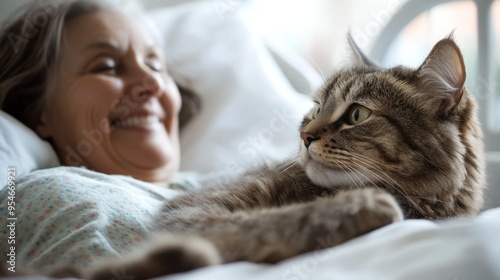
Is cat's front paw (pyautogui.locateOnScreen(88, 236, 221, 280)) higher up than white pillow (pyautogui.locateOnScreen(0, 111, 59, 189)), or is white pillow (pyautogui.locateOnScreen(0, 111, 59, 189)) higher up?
cat's front paw (pyautogui.locateOnScreen(88, 236, 221, 280))

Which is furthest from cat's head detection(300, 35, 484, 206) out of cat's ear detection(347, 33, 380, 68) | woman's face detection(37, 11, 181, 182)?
woman's face detection(37, 11, 181, 182)

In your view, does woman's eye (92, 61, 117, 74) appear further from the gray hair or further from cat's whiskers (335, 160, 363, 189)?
cat's whiskers (335, 160, 363, 189)

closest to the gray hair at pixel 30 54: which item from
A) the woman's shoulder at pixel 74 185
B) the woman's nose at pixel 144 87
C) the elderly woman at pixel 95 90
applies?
the elderly woman at pixel 95 90

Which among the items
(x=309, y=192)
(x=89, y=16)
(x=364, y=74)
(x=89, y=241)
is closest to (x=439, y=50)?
(x=364, y=74)

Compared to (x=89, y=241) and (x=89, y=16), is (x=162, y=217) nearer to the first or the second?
(x=89, y=241)

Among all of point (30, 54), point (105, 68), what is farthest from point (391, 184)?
point (30, 54)

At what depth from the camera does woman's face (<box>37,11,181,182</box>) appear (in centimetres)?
130

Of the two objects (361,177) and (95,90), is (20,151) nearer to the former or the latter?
(95,90)

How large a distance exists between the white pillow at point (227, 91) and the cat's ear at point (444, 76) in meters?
0.65

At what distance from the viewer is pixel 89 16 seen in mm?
1379

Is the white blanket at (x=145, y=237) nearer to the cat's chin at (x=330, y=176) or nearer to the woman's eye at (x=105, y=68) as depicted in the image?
the cat's chin at (x=330, y=176)

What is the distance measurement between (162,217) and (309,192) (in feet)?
1.02

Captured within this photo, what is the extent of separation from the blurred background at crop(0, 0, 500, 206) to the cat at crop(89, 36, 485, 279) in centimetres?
18

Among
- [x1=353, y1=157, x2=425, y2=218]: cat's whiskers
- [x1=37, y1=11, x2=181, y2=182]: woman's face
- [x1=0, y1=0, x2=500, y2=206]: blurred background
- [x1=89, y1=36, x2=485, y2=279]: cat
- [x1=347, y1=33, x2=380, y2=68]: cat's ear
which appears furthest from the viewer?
[x1=0, y1=0, x2=500, y2=206]: blurred background
